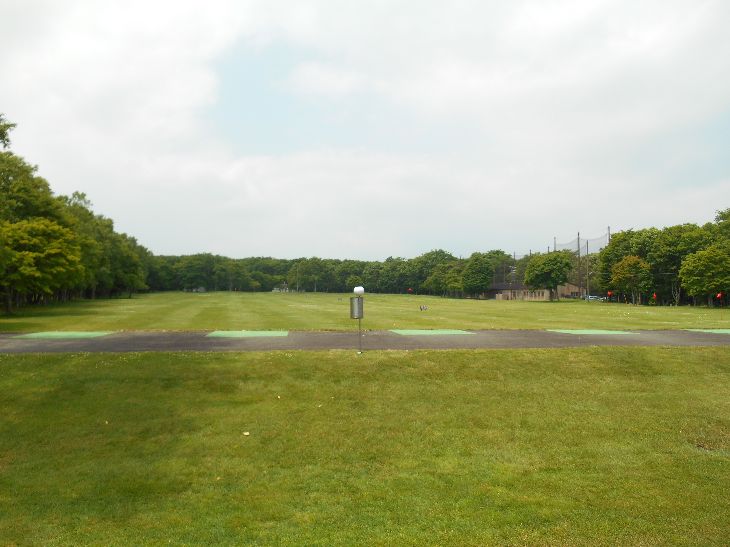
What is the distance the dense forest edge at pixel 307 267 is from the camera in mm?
43031

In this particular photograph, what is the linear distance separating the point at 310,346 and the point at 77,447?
328 inches

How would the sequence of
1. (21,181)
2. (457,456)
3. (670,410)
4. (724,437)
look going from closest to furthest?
(457,456), (724,437), (670,410), (21,181)

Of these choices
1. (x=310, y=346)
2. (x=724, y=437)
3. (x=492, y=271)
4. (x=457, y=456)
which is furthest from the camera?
(x=492, y=271)

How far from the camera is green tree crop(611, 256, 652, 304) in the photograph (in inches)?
2995

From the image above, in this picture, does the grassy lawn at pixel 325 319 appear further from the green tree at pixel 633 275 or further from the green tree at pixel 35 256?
the green tree at pixel 633 275

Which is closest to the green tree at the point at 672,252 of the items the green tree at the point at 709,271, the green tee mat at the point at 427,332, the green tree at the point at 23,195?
the green tree at the point at 709,271

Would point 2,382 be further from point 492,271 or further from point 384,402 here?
point 492,271

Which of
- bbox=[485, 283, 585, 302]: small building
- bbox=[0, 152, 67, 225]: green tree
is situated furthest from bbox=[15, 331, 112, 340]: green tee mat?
bbox=[485, 283, 585, 302]: small building

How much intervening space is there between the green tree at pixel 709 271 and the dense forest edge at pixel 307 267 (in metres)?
0.13

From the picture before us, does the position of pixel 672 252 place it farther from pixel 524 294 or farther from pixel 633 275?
pixel 524 294

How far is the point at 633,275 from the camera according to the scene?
77.0m

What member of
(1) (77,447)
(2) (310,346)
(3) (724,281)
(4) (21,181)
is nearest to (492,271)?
(3) (724,281)

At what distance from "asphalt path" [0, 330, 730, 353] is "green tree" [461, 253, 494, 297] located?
10486 centimetres

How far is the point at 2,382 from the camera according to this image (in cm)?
1248
